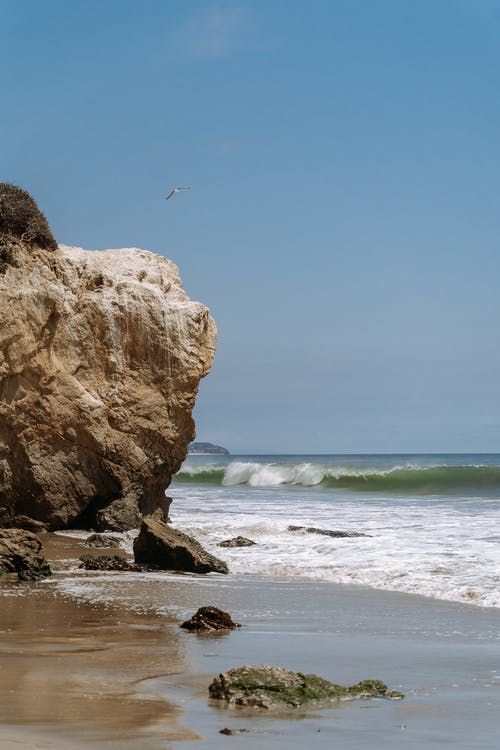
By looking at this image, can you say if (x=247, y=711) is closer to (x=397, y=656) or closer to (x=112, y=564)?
(x=397, y=656)

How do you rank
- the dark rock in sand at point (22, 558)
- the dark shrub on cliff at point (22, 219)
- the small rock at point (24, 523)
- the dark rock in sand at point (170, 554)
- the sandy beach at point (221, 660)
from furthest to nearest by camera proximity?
the dark shrub on cliff at point (22, 219) → the small rock at point (24, 523) → the dark rock in sand at point (170, 554) → the dark rock in sand at point (22, 558) → the sandy beach at point (221, 660)

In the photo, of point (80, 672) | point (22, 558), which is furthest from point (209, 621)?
point (22, 558)

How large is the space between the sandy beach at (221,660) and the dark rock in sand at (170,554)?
694mm

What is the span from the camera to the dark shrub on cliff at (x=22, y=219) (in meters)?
15.8

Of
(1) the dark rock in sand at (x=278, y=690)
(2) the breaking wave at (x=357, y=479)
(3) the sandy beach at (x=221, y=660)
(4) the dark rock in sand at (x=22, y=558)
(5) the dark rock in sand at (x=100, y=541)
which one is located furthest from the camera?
(2) the breaking wave at (x=357, y=479)

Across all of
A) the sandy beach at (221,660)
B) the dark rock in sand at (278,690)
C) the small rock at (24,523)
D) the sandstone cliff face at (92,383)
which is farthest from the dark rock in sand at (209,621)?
the sandstone cliff face at (92,383)

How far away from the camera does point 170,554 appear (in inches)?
465

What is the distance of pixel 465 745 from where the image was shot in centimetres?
450

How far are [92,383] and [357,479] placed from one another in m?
29.6

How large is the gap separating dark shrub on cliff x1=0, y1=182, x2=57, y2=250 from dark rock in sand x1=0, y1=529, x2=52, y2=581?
6427mm

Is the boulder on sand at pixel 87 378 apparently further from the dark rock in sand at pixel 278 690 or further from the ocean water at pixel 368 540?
the dark rock in sand at pixel 278 690

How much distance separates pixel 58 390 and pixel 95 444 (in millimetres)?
1102

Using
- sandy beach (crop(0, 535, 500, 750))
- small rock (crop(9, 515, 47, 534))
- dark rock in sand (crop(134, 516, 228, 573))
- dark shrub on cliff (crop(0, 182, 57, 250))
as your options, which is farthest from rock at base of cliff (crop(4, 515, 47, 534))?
dark shrub on cliff (crop(0, 182, 57, 250))

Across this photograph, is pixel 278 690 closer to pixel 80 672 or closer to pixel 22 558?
pixel 80 672
